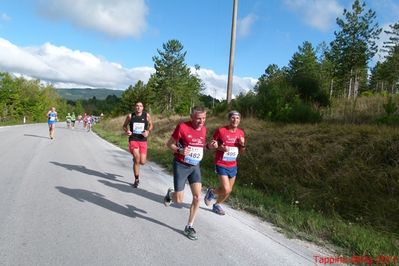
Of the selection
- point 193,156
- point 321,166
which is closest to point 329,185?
point 321,166

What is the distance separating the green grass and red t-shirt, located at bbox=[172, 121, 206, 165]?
1.90 metres

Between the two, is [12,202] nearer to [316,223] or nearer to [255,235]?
[255,235]

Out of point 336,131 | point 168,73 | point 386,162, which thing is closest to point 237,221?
point 386,162

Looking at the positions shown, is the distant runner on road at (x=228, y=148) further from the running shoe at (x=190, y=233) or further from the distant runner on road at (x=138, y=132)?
the distant runner on road at (x=138, y=132)

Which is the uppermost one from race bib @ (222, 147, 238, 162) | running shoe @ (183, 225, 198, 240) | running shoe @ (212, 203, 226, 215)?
race bib @ (222, 147, 238, 162)

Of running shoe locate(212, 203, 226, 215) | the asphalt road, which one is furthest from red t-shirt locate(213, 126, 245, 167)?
the asphalt road

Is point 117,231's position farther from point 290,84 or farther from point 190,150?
point 290,84

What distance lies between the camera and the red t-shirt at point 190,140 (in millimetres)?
5328

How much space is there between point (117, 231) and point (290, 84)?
12293mm

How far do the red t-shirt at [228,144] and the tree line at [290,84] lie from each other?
6.42 metres

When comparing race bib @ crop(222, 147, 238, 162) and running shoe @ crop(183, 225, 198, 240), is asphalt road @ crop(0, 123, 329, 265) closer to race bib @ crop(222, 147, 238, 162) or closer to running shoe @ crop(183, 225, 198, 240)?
running shoe @ crop(183, 225, 198, 240)

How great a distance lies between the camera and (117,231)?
5.05 metres

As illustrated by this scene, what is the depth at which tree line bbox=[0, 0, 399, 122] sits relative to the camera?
1470cm

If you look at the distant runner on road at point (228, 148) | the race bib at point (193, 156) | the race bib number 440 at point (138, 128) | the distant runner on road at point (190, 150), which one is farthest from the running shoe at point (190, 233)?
the race bib number 440 at point (138, 128)
